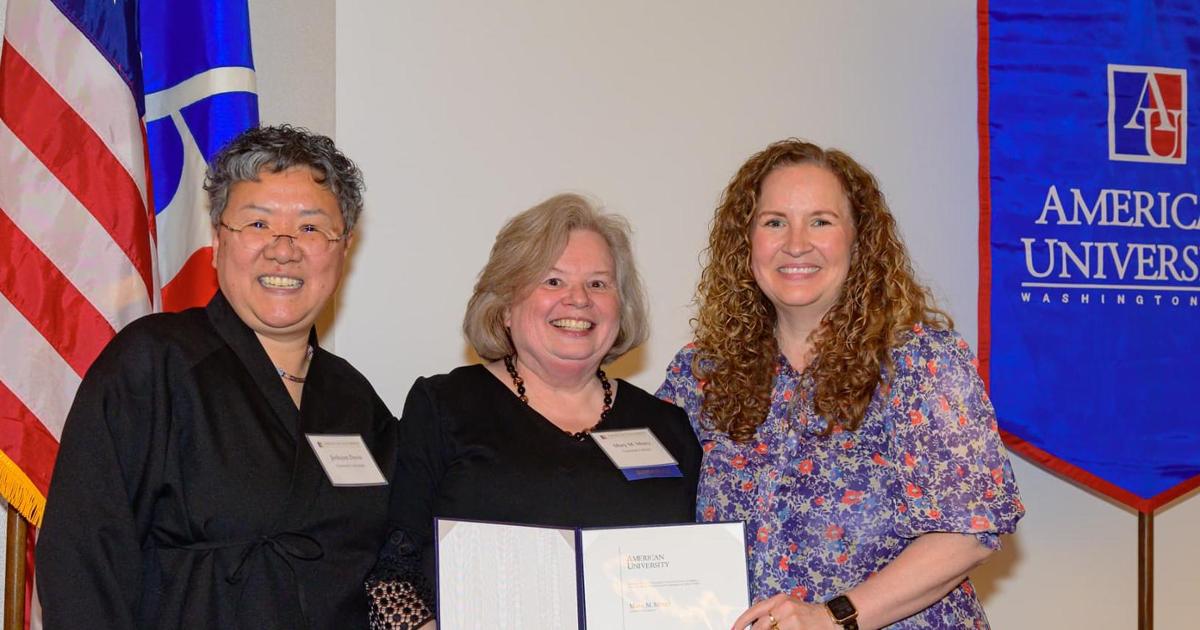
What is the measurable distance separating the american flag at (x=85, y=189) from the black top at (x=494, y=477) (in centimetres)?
88

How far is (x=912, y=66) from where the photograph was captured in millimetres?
4156

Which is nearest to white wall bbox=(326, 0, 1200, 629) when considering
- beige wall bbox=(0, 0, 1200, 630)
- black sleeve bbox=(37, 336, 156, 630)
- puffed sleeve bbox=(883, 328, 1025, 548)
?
beige wall bbox=(0, 0, 1200, 630)

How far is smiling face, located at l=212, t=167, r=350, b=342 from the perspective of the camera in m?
2.31

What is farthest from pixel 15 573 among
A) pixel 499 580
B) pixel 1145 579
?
pixel 1145 579

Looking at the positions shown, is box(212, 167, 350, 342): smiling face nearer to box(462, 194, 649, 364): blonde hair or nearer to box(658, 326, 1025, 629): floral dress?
box(462, 194, 649, 364): blonde hair

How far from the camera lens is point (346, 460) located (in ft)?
7.68

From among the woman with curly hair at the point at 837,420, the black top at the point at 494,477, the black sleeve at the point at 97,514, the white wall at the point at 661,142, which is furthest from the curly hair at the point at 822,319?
the black sleeve at the point at 97,514

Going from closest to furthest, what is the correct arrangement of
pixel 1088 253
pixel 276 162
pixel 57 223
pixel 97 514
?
1. pixel 97 514
2. pixel 276 162
3. pixel 57 223
4. pixel 1088 253

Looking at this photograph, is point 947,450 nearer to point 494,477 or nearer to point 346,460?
point 494,477

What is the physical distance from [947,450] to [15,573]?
2286 millimetres

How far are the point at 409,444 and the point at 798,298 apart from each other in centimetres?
89

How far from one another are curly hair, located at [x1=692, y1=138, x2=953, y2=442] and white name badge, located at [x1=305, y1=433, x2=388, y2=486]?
0.77 m

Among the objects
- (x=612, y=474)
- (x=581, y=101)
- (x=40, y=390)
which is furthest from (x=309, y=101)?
(x=612, y=474)

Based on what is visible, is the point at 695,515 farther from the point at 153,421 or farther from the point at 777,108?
the point at 777,108
